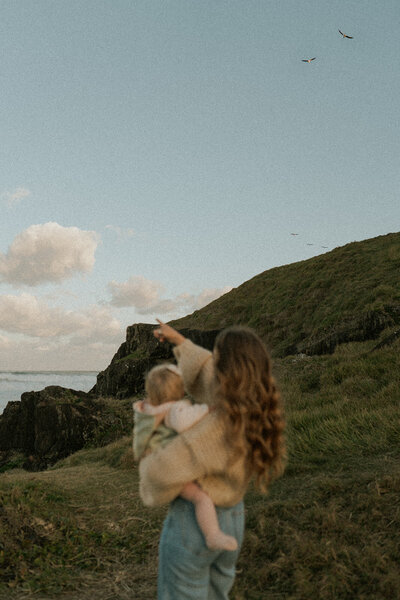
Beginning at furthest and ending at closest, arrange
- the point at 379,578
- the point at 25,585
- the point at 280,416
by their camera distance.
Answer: the point at 25,585
the point at 379,578
the point at 280,416

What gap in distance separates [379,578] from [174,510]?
7.97 feet

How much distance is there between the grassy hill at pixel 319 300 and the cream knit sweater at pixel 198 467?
13.0 meters

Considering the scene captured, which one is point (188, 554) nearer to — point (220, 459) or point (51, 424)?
point (220, 459)

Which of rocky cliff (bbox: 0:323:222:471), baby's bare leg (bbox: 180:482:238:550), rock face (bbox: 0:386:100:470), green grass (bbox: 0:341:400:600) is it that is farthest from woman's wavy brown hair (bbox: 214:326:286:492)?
rock face (bbox: 0:386:100:470)

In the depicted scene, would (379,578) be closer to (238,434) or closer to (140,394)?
(238,434)

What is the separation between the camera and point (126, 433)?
1202 cm

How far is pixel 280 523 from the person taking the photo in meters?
5.23

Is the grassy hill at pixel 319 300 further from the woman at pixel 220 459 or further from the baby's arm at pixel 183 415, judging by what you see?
the baby's arm at pixel 183 415

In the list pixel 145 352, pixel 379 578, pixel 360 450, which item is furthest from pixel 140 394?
pixel 379 578

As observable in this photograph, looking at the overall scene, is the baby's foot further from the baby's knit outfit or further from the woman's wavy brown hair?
the baby's knit outfit

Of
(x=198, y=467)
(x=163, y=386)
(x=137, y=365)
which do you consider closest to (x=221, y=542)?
(x=198, y=467)

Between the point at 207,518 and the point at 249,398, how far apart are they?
66cm

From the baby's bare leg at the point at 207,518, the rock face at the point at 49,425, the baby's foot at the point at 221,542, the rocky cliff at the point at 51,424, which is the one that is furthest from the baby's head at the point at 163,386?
the rock face at the point at 49,425

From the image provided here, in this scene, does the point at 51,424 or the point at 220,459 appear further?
the point at 51,424
